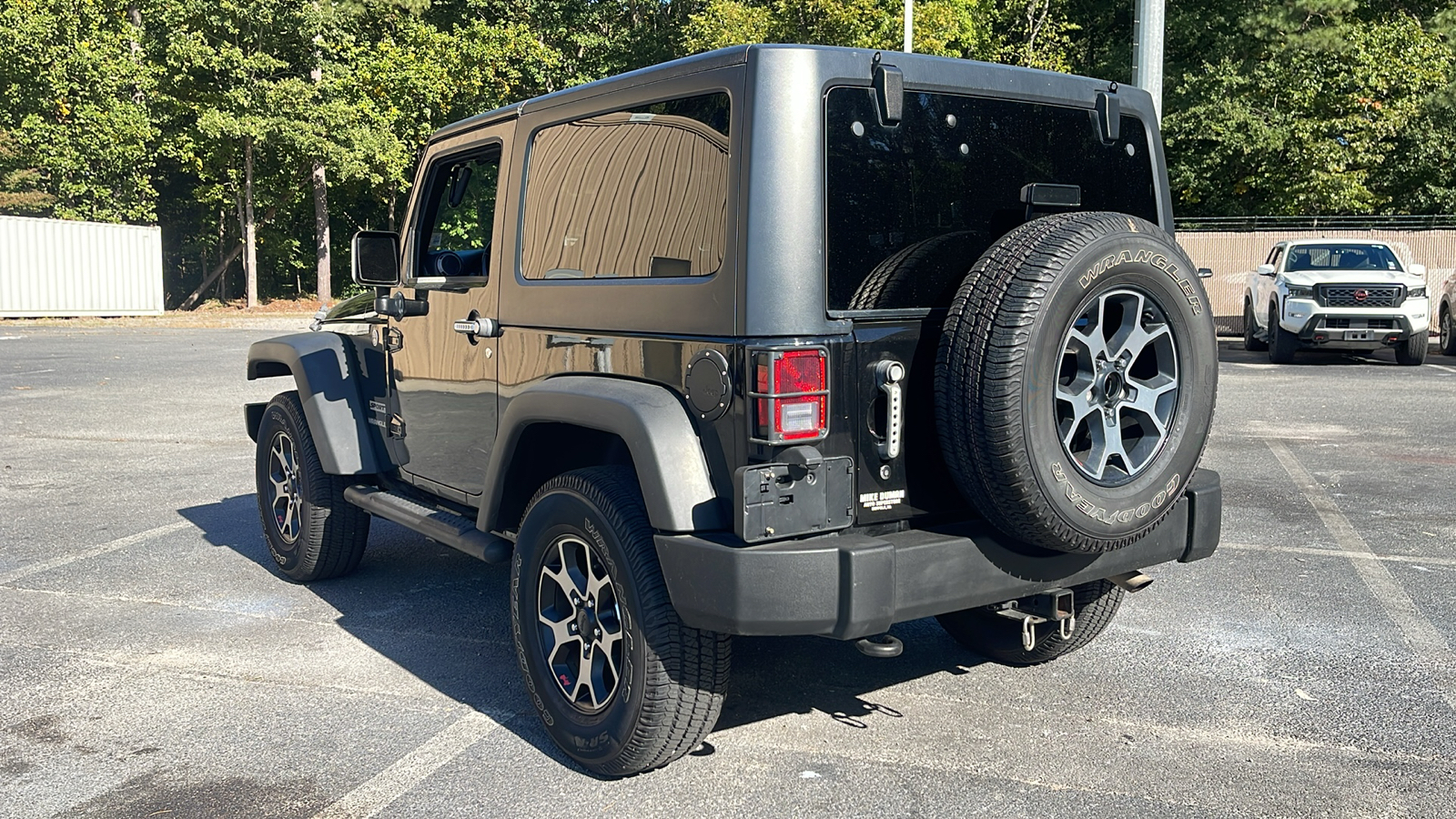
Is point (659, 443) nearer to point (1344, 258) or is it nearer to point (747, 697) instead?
point (747, 697)

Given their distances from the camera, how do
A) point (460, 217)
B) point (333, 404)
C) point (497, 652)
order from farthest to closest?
1. point (333, 404)
2. point (460, 217)
3. point (497, 652)

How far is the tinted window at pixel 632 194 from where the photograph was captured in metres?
3.49

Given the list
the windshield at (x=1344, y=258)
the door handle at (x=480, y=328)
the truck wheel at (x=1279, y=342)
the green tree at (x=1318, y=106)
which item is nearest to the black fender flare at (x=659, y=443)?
the door handle at (x=480, y=328)

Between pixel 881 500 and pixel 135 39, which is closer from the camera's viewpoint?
pixel 881 500

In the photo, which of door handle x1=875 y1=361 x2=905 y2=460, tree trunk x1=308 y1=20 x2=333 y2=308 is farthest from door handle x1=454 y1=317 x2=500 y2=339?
tree trunk x1=308 y1=20 x2=333 y2=308

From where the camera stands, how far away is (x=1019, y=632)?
4.59 meters

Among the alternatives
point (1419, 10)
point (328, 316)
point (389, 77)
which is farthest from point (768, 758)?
point (1419, 10)

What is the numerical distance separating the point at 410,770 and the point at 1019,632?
2190 mm

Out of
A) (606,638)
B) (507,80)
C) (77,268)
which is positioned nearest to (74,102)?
(77,268)

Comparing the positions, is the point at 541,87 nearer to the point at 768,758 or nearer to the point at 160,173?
the point at 160,173

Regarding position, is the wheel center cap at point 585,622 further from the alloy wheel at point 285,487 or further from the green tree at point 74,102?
the green tree at point 74,102

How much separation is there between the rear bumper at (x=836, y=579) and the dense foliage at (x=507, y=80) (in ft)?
94.3

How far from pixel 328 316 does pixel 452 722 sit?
9.54 ft

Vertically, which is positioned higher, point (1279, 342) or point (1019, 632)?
point (1279, 342)
